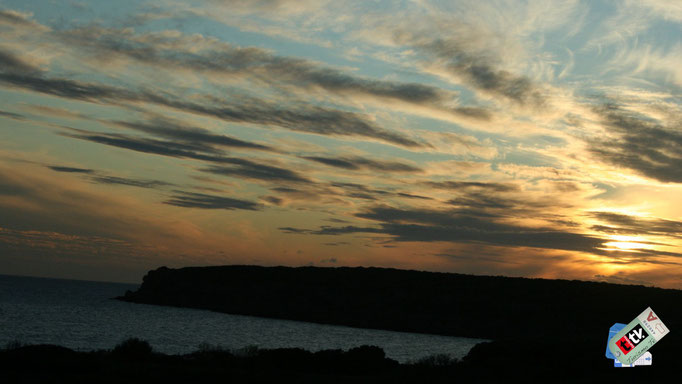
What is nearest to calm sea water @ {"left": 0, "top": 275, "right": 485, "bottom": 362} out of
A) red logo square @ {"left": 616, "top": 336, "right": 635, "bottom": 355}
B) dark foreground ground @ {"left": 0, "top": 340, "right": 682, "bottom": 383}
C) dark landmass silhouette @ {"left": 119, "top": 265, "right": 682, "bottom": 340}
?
dark landmass silhouette @ {"left": 119, "top": 265, "right": 682, "bottom": 340}

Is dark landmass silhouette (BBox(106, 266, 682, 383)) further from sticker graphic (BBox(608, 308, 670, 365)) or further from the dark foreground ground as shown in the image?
sticker graphic (BBox(608, 308, 670, 365))

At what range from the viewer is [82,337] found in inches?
2972

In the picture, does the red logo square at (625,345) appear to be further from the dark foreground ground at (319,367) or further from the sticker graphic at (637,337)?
the dark foreground ground at (319,367)

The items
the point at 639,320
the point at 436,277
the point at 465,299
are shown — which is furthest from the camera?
the point at 436,277

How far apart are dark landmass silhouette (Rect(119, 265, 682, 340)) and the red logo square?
92290 millimetres

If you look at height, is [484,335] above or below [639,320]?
below

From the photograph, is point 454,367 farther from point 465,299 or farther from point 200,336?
point 465,299

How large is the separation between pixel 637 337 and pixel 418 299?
121044 mm

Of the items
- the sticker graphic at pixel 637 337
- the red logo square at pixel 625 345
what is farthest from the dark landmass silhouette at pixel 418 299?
the sticker graphic at pixel 637 337

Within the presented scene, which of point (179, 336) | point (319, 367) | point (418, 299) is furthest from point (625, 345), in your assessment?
point (418, 299)

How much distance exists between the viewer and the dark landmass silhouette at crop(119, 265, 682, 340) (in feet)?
400

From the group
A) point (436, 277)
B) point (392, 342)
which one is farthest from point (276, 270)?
point (392, 342)

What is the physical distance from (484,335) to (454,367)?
282ft

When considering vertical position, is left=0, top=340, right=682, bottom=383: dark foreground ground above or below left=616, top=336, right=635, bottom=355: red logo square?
below
